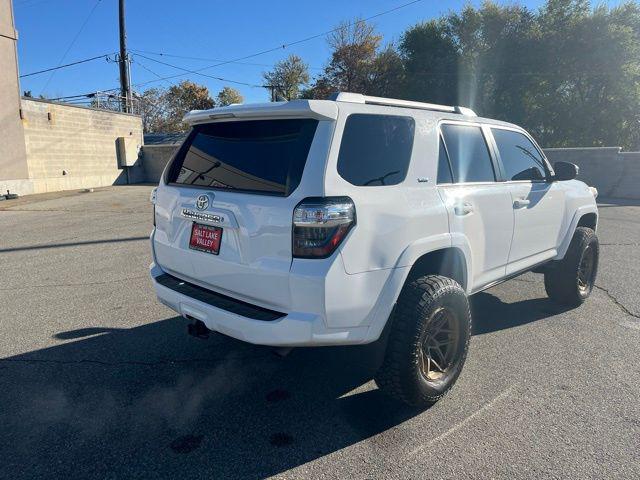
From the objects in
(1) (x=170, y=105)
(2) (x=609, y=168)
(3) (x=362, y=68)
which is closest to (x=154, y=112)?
(1) (x=170, y=105)

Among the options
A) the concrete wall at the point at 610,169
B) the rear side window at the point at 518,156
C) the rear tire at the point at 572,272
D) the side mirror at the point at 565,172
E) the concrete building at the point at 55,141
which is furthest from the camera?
Answer: the concrete building at the point at 55,141

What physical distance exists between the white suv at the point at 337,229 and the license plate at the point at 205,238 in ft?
0.04

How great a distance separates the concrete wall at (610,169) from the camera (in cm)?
1633

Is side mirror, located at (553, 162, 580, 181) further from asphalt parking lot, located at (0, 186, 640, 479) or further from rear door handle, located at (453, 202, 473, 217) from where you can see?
rear door handle, located at (453, 202, 473, 217)

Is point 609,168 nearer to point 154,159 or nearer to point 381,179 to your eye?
point 381,179

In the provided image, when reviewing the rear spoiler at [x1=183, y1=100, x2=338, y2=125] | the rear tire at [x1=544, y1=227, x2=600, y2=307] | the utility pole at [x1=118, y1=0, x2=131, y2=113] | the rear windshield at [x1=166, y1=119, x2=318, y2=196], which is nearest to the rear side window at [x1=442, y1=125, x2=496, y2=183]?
the rear spoiler at [x1=183, y1=100, x2=338, y2=125]

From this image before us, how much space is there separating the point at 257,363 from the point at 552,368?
2297 mm

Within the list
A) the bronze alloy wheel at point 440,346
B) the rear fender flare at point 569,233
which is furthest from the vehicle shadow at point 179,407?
the rear fender flare at point 569,233

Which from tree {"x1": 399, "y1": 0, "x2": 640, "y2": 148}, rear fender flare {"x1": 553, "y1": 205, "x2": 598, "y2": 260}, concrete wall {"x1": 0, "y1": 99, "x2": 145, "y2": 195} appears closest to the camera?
rear fender flare {"x1": 553, "y1": 205, "x2": 598, "y2": 260}

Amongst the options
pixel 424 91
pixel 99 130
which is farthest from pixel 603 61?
pixel 99 130

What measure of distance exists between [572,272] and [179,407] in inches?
159

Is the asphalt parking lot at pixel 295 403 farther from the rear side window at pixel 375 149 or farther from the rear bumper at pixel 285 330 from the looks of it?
the rear side window at pixel 375 149

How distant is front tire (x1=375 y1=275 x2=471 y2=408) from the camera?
9.30 feet

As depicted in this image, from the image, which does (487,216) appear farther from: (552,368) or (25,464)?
(25,464)
